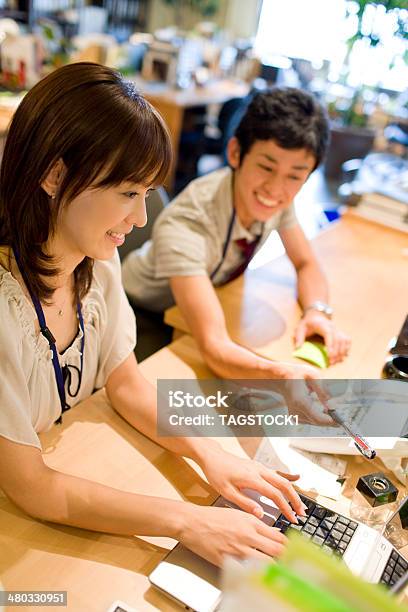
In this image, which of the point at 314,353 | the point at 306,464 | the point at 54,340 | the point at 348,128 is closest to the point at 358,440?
the point at 306,464

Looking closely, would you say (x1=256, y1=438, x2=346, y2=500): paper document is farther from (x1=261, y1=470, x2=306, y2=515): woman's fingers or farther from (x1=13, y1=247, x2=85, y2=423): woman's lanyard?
(x1=13, y1=247, x2=85, y2=423): woman's lanyard

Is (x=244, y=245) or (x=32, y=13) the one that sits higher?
(x=32, y=13)

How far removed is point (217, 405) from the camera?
4.11 feet

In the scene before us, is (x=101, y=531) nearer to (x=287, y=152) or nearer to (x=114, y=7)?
(x=287, y=152)

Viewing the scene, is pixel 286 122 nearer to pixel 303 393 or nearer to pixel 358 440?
pixel 303 393

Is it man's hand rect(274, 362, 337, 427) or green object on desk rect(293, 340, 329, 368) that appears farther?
green object on desk rect(293, 340, 329, 368)

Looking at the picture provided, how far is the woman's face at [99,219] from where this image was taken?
0.91m

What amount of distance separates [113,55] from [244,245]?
2.60m

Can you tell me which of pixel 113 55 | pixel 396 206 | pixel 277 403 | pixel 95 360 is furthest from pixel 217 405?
pixel 113 55

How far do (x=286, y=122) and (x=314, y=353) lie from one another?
618mm

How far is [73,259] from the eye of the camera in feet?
3.35

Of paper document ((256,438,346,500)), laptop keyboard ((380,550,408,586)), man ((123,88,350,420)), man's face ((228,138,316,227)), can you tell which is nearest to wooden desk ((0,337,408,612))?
paper document ((256,438,346,500))

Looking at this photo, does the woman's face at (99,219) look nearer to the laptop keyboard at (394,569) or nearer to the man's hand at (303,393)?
the man's hand at (303,393)

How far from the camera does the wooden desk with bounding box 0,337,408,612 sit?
2.62 ft
